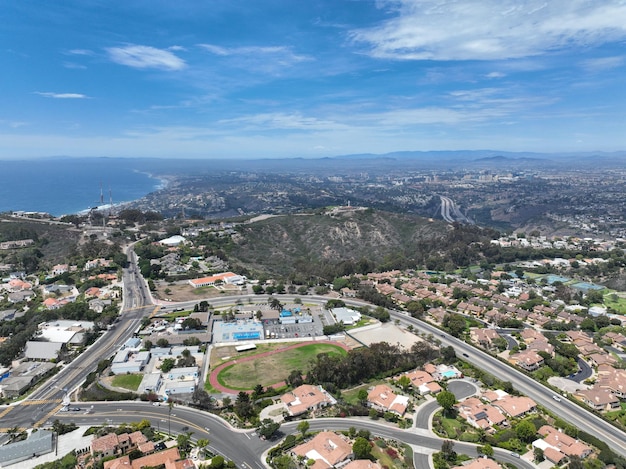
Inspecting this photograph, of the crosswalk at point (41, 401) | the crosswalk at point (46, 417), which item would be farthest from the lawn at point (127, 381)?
the crosswalk at point (46, 417)

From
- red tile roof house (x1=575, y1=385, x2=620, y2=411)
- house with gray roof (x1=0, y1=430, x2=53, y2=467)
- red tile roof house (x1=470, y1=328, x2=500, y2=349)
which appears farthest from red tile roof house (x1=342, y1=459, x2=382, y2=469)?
red tile roof house (x1=470, y1=328, x2=500, y2=349)

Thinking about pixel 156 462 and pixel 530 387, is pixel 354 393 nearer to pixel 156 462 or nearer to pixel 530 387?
pixel 530 387

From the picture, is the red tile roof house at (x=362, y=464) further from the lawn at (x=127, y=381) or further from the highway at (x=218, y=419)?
the lawn at (x=127, y=381)

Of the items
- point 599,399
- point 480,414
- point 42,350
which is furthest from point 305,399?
point 42,350

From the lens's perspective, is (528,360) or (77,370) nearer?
(77,370)

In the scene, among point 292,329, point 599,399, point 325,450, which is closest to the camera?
point 325,450

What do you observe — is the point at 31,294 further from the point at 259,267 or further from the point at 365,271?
the point at 365,271

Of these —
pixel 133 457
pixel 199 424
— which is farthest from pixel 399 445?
pixel 133 457
